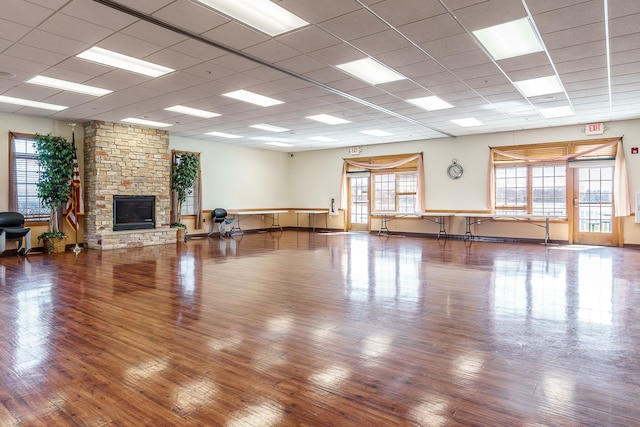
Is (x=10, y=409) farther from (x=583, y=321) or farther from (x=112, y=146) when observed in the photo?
(x=112, y=146)

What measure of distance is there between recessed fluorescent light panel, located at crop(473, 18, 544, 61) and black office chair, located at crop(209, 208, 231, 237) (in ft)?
29.2

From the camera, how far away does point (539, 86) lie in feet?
21.6

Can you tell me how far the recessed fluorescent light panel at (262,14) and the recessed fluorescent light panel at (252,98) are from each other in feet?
8.25

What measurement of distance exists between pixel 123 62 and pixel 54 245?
4952mm

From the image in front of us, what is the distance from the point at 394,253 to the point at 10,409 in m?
6.91

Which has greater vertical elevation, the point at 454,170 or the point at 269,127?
the point at 269,127

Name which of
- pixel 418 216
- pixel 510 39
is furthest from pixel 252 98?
pixel 418 216

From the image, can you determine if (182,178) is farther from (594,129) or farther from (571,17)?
(594,129)

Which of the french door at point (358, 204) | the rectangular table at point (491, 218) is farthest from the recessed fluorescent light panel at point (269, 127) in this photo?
the rectangular table at point (491, 218)

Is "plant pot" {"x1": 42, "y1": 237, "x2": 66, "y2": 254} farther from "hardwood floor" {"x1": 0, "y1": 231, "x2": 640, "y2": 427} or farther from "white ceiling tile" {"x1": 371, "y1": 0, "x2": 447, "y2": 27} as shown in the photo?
"white ceiling tile" {"x1": 371, "y1": 0, "x2": 447, "y2": 27}

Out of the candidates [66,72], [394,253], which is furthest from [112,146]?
[394,253]

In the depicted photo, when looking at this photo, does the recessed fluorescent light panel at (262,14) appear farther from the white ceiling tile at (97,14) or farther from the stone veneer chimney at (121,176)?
the stone veneer chimney at (121,176)

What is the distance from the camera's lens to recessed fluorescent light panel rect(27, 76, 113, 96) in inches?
241

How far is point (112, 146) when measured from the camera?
30.2 ft
